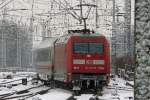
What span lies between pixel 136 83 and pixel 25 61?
90602mm

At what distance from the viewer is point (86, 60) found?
23.8m

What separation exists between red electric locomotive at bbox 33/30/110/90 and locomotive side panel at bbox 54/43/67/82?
6.2 inches

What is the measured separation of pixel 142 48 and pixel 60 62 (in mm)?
21062

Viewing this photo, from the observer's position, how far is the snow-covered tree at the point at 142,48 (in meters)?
4.78

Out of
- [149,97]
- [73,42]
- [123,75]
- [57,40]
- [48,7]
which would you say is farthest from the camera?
[123,75]

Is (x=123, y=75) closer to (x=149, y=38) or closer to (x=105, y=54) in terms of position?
(x=105, y=54)

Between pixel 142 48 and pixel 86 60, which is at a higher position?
pixel 142 48

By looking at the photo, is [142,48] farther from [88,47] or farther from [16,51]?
[16,51]

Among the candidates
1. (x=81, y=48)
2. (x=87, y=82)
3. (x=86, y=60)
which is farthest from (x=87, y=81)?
(x=81, y=48)

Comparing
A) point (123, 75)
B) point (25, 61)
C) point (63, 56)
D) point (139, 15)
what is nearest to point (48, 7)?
point (123, 75)

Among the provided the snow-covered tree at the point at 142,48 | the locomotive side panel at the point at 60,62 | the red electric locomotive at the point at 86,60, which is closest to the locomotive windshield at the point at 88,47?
the red electric locomotive at the point at 86,60

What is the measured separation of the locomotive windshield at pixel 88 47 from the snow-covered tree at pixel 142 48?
18972 millimetres

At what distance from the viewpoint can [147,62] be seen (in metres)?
4.82

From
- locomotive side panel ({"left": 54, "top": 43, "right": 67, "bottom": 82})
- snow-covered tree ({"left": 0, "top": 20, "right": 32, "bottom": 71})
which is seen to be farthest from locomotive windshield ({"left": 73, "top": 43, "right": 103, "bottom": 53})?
snow-covered tree ({"left": 0, "top": 20, "right": 32, "bottom": 71})
